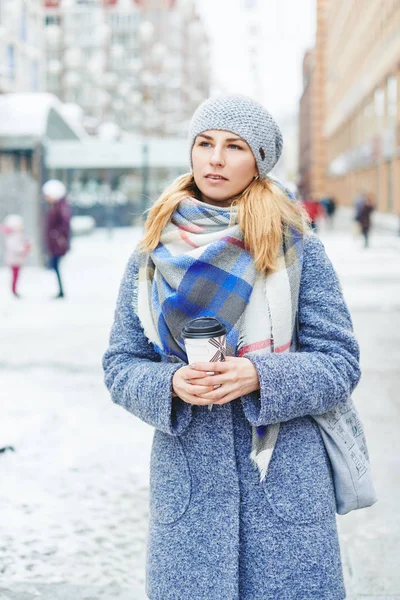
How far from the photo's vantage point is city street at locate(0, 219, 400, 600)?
3621 mm

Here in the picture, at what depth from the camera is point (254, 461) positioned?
193 cm

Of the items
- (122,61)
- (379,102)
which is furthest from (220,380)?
(379,102)

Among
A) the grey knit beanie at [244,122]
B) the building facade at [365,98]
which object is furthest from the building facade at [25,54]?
the grey knit beanie at [244,122]

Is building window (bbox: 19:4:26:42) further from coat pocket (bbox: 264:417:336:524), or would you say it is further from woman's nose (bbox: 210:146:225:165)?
coat pocket (bbox: 264:417:336:524)

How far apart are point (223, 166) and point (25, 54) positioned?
31.2m

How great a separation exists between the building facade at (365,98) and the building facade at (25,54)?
12276 mm

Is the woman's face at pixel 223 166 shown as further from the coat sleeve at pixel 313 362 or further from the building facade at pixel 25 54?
the building facade at pixel 25 54

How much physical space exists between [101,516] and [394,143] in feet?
121

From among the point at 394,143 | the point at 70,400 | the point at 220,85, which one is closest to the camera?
the point at 70,400

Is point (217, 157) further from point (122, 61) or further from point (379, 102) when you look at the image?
point (379, 102)

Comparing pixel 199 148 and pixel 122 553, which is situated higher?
pixel 199 148

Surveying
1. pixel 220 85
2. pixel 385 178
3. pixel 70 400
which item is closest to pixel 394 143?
pixel 385 178

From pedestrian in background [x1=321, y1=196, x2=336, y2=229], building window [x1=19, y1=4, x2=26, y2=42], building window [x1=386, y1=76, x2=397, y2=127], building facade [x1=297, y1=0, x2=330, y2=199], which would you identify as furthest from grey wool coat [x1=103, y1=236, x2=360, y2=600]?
building facade [x1=297, y1=0, x2=330, y2=199]

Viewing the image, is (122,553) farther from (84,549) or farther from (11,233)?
(11,233)
